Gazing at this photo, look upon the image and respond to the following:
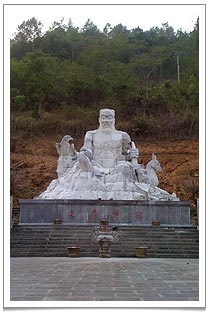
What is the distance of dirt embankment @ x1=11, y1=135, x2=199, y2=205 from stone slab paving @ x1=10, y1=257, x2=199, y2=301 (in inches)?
640

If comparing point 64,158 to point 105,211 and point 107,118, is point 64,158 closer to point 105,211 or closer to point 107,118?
point 107,118

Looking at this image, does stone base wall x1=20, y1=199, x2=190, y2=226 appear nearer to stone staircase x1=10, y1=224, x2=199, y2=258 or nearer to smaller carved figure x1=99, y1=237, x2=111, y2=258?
stone staircase x1=10, y1=224, x2=199, y2=258

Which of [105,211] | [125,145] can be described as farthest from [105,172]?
[105,211]

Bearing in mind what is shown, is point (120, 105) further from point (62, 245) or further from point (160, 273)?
point (160, 273)

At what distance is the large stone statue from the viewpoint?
1424cm

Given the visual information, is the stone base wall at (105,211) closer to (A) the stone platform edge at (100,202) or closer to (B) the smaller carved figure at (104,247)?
(A) the stone platform edge at (100,202)

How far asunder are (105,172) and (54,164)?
11448mm

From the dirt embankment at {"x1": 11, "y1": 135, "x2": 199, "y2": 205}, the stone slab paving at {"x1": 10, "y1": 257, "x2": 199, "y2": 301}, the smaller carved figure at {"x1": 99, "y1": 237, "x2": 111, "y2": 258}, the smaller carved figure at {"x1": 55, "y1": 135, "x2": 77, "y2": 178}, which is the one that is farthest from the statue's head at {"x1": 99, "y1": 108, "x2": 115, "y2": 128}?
the dirt embankment at {"x1": 11, "y1": 135, "x2": 199, "y2": 205}

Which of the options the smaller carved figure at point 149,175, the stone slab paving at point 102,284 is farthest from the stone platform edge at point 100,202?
the stone slab paving at point 102,284

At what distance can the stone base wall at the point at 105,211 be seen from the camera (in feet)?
44.8

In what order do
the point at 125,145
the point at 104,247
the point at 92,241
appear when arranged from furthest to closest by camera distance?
the point at 125,145, the point at 92,241, the point at 104,247

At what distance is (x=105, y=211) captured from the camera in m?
13.7

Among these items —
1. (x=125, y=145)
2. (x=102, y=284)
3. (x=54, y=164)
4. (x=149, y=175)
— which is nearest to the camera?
(x=102, y=284)

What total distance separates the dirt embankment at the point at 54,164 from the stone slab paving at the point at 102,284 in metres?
16.2
